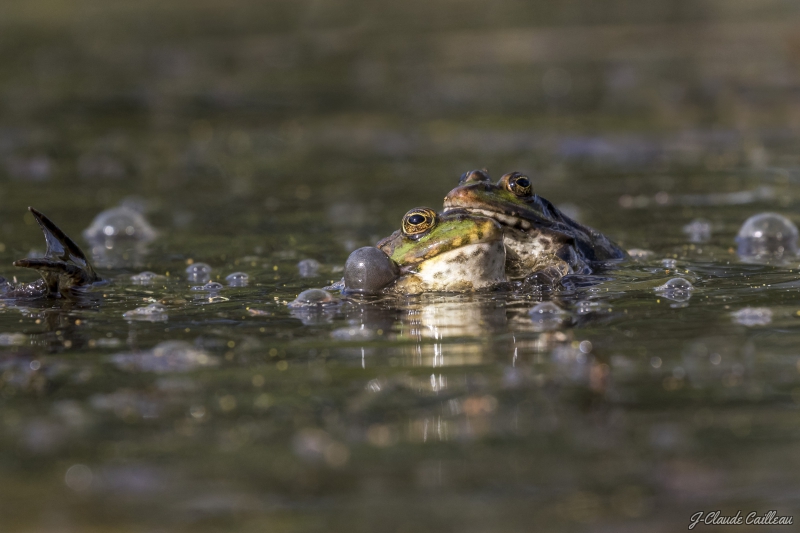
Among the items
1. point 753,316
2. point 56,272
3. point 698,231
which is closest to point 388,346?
point 753,316

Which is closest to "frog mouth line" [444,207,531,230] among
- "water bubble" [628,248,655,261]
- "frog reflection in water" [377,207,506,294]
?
"frog reflection in water" [377,207,506,294]

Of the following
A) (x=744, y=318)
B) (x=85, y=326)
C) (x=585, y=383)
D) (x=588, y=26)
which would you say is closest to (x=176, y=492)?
(x=585, y=383)

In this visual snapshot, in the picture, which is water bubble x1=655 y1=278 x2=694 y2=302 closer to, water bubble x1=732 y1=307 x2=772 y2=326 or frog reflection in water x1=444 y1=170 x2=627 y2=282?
water bubble x1=732 y1=307 x2=772 y2=326

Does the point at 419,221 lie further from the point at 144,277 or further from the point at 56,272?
the point at 56,272

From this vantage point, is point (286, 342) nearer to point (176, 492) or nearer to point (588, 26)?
point (176, 492)

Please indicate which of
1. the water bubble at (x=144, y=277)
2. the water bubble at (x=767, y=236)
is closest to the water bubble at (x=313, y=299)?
the water bubble at (x=144, y=277)
